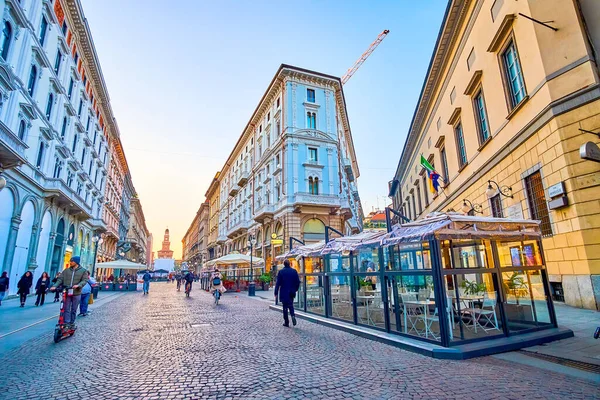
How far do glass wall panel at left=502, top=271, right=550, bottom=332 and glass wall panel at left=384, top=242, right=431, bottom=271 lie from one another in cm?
168

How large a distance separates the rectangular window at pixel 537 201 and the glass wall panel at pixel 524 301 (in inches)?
152

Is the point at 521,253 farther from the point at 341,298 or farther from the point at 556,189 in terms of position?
the point at 341,298

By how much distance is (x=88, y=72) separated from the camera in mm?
29391

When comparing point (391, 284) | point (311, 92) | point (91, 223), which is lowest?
point (391, 284)

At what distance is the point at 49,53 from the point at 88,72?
10178mm

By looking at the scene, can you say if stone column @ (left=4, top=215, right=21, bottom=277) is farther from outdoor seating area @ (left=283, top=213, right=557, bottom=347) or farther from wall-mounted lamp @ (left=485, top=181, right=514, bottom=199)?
wall-mounted lamp @ (left=485, top=181, right=514, bottom=199)

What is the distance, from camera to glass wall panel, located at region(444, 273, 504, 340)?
6.64 m

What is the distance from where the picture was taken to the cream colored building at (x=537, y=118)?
8703 mm

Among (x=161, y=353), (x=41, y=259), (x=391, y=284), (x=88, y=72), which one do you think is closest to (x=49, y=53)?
(x=88, y=72)

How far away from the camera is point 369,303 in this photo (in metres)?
8.88

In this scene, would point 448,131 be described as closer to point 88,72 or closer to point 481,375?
point 481,375

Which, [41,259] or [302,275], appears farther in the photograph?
[41,259]

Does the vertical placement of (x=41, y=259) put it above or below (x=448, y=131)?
below

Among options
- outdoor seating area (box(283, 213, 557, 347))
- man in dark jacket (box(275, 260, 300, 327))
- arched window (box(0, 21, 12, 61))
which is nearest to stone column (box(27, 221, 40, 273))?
arched window (box(0, 21, 12, 61))
